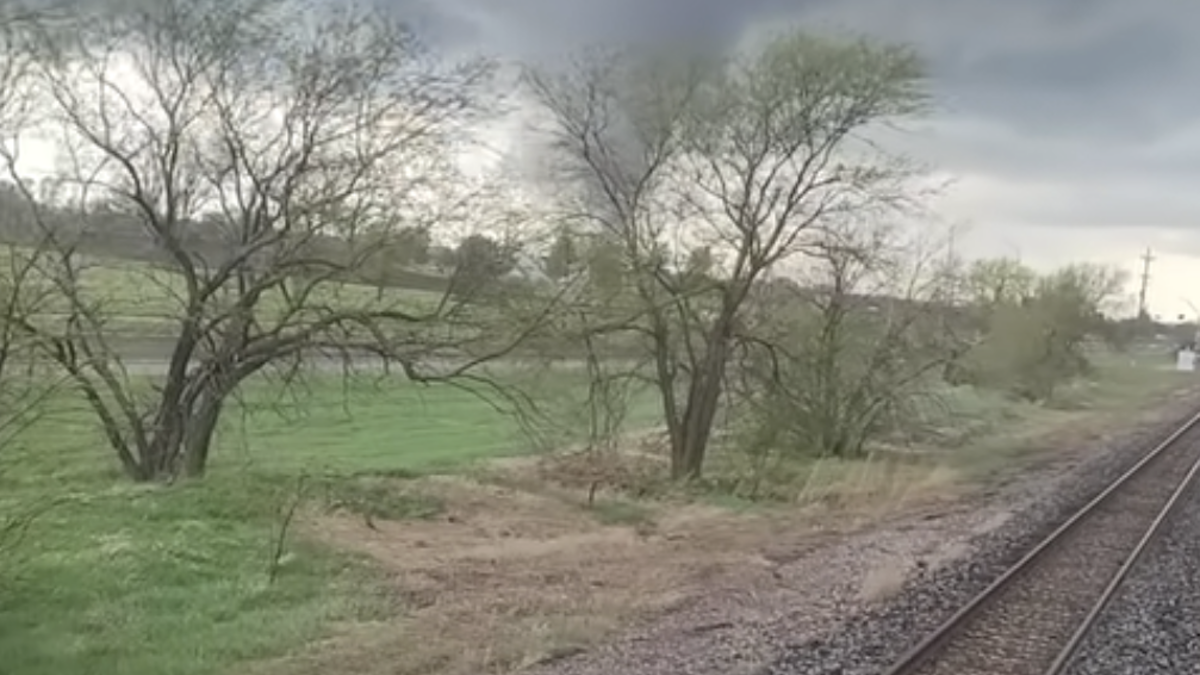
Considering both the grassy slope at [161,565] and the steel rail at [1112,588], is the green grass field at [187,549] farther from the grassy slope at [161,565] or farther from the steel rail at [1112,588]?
the steel rail at [1112,588]

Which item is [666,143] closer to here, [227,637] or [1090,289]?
[227,637]

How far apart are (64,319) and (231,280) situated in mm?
5852

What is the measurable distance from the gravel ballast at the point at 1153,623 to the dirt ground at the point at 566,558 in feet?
8.85

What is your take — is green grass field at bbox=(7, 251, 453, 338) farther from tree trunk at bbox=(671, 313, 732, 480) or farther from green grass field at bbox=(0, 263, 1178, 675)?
tree trunk at bbox=(671, 313, 732, 480)

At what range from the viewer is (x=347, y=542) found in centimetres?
2039

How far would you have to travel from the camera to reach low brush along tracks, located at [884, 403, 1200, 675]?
39.2 feet

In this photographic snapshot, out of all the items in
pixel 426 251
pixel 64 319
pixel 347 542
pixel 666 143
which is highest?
pixel 666 143

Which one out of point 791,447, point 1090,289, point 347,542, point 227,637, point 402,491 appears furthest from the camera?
point 1090,289

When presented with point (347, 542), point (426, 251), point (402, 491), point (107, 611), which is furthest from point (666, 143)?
point (107, 611)

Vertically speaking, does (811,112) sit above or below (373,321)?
above

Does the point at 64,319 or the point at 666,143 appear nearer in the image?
the point at 64,319

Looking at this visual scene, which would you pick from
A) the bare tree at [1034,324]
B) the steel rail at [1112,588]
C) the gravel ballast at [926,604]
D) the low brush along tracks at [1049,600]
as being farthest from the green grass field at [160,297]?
the bare tree at [1034,324]

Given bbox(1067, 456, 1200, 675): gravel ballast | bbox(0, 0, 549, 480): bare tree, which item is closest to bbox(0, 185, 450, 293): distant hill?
bbox(0, 0, 549, 480): bare tree

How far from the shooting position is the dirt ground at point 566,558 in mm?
13890
